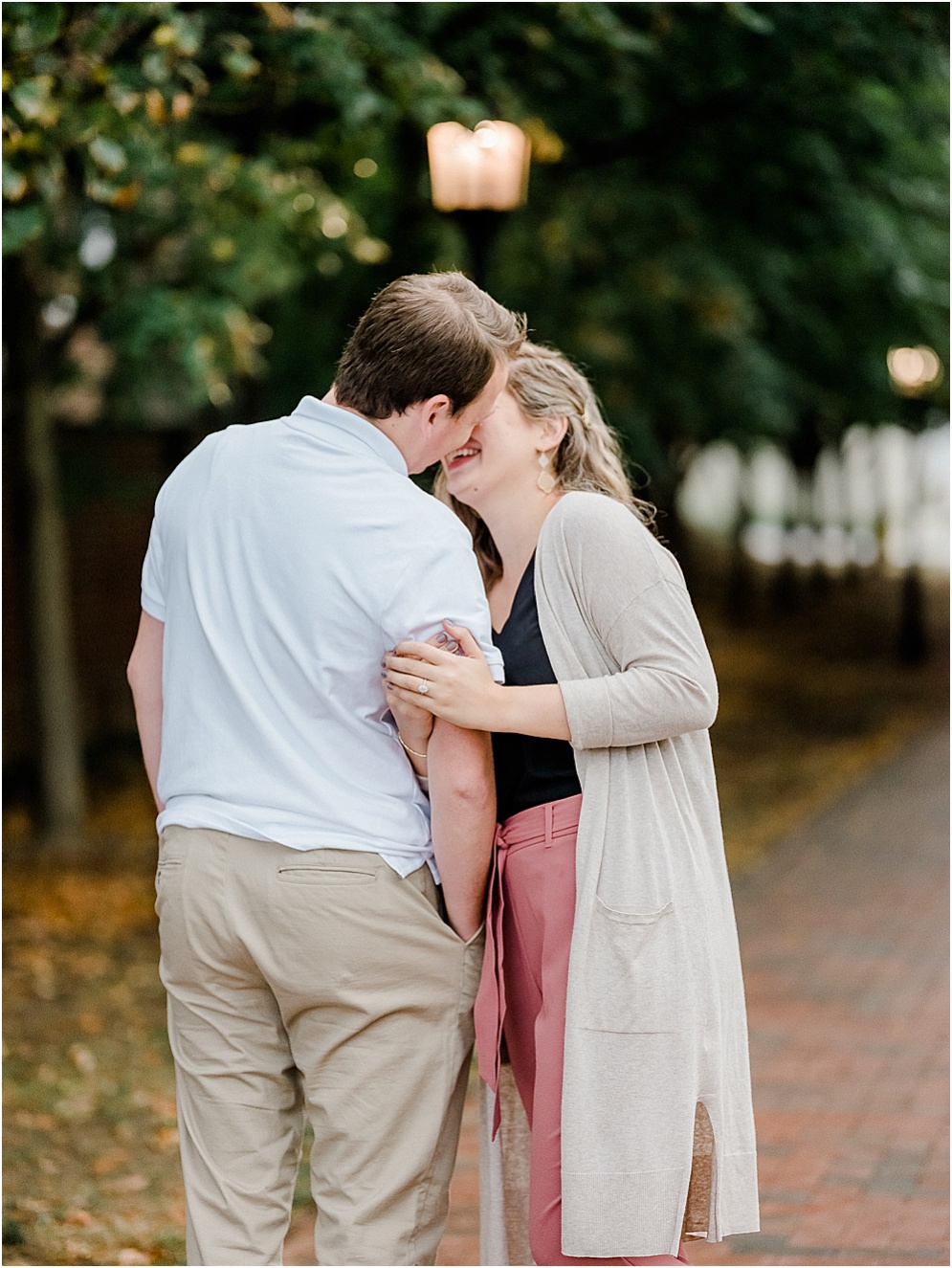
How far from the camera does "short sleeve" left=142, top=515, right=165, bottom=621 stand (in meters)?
2.50

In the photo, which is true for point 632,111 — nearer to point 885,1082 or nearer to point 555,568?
point 885,1082

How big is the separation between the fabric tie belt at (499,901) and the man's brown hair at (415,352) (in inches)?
30.3

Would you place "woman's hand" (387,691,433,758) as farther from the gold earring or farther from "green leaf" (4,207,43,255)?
"green leaf" (4,207,43,255)

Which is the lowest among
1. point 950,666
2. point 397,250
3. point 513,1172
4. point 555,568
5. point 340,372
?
point 950,666

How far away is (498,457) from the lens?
279cm

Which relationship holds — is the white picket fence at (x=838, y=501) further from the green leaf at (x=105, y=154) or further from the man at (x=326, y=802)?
the man at (x=326, y=802)

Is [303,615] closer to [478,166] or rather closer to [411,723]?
[411,723]

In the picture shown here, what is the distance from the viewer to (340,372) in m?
2.46

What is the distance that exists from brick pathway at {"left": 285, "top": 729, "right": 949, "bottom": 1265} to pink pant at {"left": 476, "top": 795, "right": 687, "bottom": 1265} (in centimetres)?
153

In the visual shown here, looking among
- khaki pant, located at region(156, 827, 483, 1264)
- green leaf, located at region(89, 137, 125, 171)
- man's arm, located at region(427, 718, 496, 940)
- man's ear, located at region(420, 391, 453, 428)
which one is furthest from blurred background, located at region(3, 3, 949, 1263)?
khaki pant, located at region(156, 827, 483, 1264)

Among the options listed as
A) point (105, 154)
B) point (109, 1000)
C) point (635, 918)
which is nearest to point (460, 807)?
point (635, 918)

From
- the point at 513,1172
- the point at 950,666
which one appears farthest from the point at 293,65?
the point at 950,666

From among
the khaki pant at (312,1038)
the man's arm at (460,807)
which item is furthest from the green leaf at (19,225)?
the man's arm at (460,807)

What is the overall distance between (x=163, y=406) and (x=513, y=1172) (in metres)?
17.3
